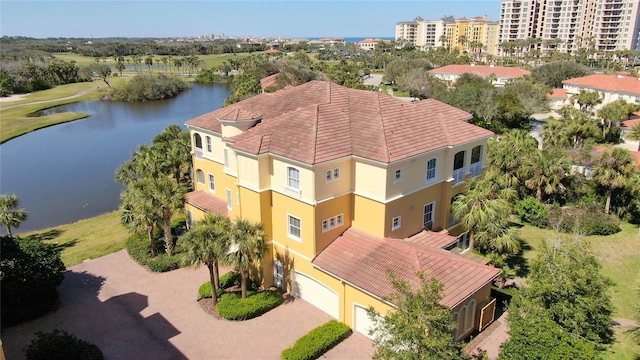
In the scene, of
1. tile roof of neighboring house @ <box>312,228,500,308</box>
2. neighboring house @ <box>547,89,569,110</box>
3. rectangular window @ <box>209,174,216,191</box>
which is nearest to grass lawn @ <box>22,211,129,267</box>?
rectangular window @ <box>209,174,216,191</box>

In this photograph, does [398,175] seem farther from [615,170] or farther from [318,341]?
[615,170]

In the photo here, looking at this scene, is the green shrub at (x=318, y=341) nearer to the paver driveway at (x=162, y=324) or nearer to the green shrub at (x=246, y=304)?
the paver driveway at (x=162, y=324)

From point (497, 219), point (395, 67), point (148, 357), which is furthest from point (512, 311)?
point (395, 67)

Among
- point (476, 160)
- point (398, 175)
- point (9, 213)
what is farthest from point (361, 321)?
point (9, 213)

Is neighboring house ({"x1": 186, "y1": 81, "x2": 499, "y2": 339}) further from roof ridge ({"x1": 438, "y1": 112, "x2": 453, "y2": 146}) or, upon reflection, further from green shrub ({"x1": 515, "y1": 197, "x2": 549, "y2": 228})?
green shrub ({"x1": 515, "y1": 197, "x2": 549, "y2": 228})

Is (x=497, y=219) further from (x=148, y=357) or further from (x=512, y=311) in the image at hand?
(x=148, y=357)
